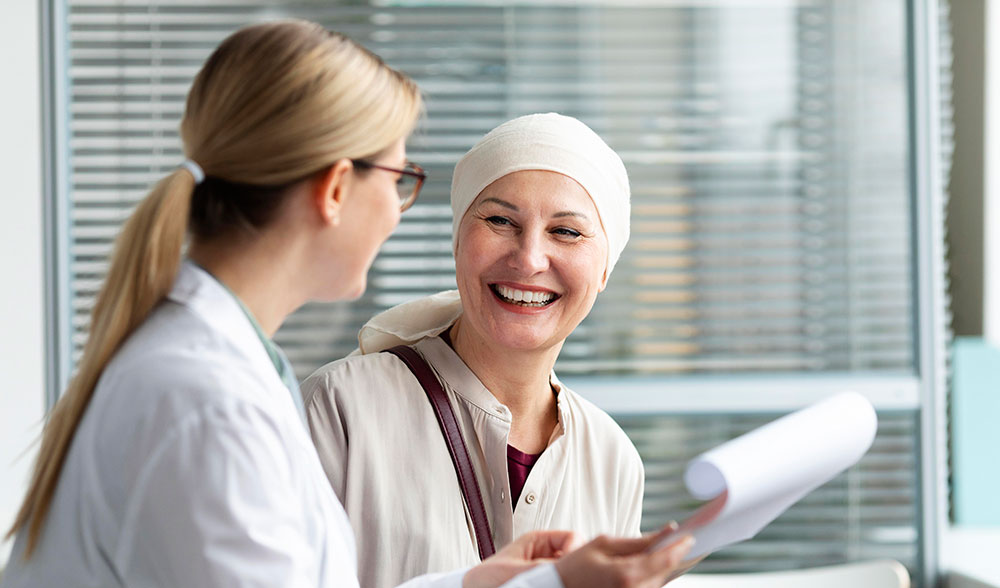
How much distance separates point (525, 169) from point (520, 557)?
0.69m

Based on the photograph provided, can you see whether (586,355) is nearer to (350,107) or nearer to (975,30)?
(975,30)

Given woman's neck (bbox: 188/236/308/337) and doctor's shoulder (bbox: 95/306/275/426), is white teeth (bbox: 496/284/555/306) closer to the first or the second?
woman's neck (bbox: 188/236/308/337)

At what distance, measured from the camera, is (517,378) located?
5.82ft

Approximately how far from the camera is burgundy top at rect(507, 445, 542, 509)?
1.72 metres

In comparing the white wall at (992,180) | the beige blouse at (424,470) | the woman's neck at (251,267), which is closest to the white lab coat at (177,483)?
the woman's neck at (251,267)

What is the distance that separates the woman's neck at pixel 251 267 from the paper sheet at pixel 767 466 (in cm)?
51

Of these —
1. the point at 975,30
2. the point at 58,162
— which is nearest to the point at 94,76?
the point at 58,162

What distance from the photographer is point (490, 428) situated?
1.71 meters

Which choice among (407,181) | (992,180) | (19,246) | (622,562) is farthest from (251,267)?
(992,180)

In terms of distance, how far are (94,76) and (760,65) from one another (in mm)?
2245

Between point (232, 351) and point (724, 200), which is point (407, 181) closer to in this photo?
point (232, 351)

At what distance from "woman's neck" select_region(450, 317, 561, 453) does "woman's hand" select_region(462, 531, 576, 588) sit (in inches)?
17.0

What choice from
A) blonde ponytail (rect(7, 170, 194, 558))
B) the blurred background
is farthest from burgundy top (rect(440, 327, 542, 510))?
the blurred background

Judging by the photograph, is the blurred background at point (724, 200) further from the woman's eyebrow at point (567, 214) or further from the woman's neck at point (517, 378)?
the woman's eyebrow at point (567, 214)
